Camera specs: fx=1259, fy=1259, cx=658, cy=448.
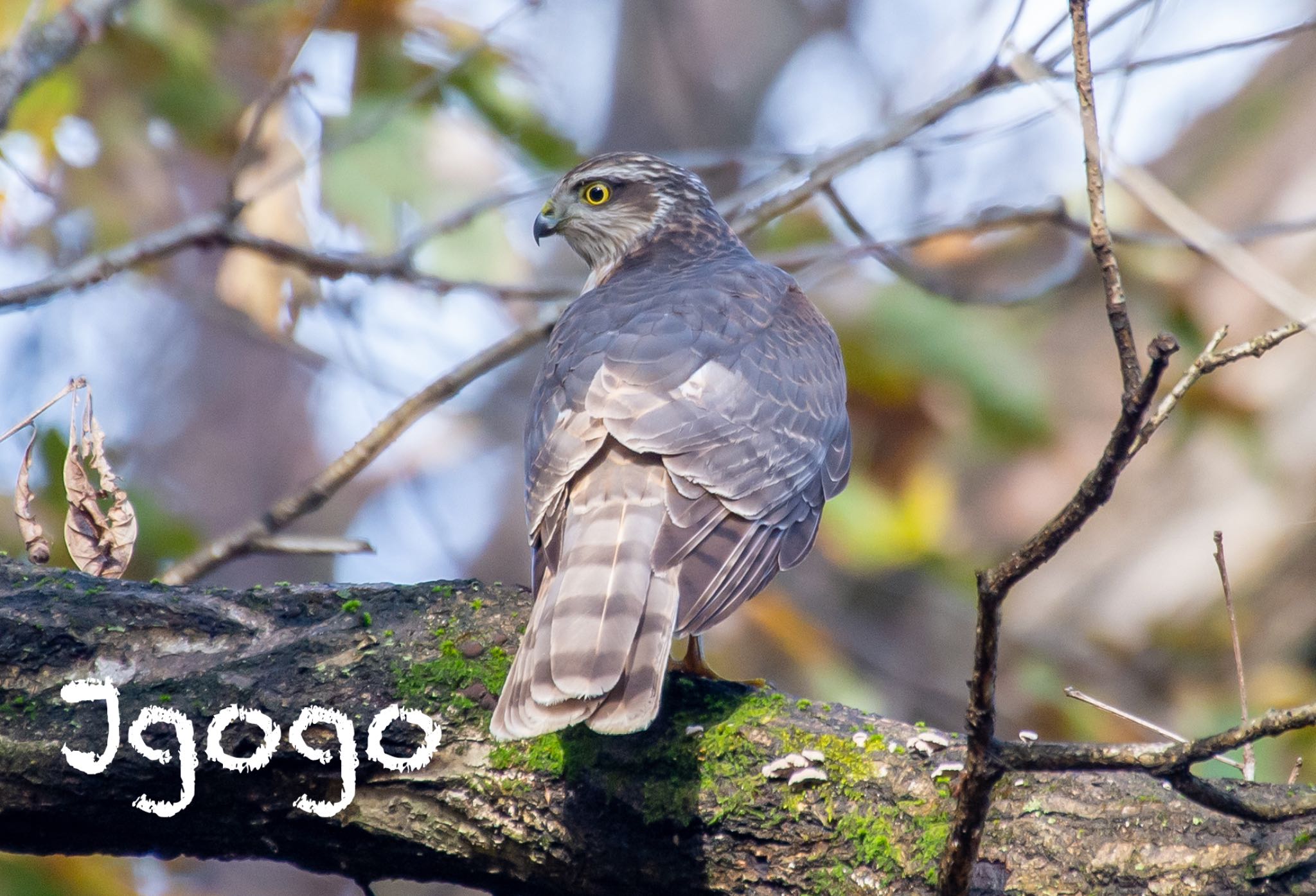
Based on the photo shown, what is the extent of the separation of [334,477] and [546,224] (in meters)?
1.60

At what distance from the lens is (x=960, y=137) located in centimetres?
466

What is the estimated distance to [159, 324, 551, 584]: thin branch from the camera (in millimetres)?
3957

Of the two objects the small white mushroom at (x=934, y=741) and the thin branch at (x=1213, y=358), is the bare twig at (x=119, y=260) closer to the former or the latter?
the small white mushroom at (x=934, y=741)

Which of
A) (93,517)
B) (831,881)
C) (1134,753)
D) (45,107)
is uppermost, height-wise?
(45,107)

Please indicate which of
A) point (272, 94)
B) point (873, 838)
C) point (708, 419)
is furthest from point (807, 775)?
point (272, 94)

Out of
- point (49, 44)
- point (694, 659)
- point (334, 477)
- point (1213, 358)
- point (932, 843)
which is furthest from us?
point (49, 44)

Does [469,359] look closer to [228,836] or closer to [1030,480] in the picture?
[228,836]

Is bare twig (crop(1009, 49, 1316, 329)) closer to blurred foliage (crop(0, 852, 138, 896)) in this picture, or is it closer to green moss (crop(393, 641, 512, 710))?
green moss (crop(393, 641, 512, 710))

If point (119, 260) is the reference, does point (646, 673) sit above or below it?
below

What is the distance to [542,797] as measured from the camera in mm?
2559

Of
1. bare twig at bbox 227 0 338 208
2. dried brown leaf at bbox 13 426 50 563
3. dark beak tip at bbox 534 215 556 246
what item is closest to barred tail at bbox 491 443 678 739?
dried brown leaf at bbox 13 426 50 563

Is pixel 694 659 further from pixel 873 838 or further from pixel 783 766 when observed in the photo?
pixel 873 838

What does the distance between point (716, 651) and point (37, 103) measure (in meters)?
4.60

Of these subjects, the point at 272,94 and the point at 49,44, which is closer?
the point at 272,94
